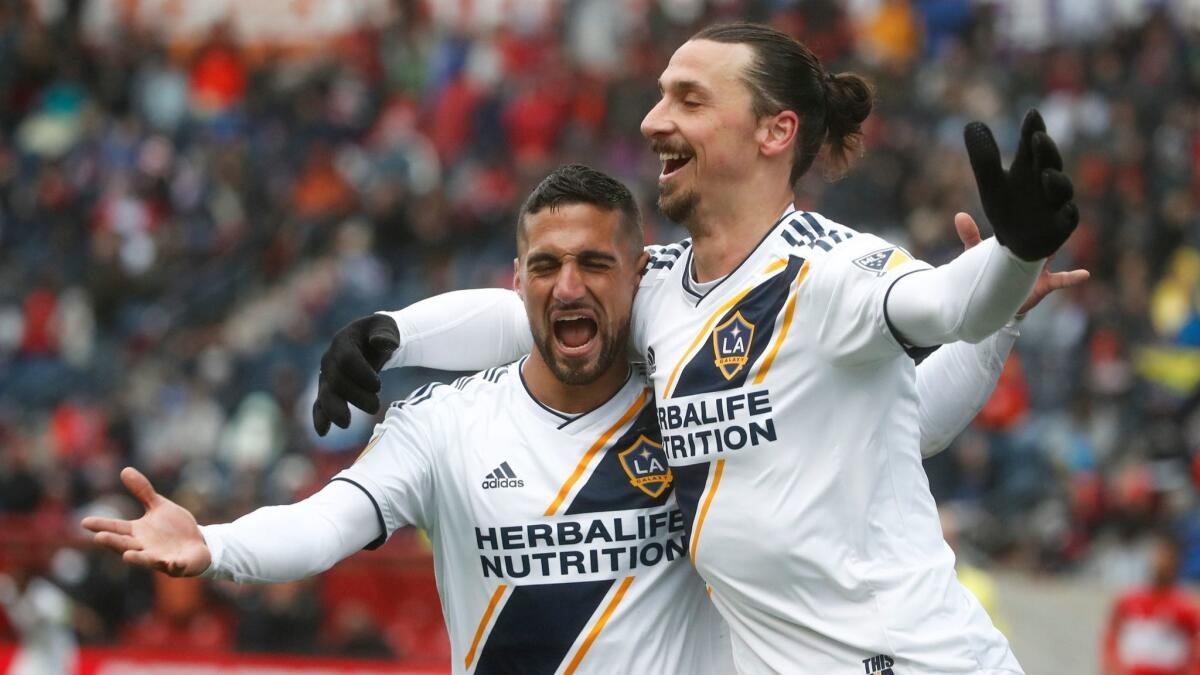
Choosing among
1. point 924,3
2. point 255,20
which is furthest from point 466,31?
point 924,3

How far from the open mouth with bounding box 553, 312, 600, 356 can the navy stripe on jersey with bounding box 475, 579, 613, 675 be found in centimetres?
65

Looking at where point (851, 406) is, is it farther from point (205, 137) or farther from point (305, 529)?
point (205, 137)

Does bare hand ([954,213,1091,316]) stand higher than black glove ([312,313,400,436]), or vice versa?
bare hand ([954,213,1091,316])

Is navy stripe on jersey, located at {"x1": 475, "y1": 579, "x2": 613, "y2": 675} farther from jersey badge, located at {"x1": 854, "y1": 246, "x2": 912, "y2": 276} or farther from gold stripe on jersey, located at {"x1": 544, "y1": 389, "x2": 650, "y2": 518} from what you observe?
jersey badge, located at {"x1": 854, "y1": 246, "x2": 912, "y2": 276}

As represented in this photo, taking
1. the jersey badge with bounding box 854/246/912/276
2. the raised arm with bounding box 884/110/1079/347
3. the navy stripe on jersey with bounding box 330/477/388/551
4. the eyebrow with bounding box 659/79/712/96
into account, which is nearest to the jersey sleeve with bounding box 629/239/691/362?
the eyebrow with bounding box 659/79/712/96

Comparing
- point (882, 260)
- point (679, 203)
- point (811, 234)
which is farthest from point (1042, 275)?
point (679, 203)

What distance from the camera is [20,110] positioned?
65.0 feet

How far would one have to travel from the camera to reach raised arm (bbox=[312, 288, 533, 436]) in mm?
5043

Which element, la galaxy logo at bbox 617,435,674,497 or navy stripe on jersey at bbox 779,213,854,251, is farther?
la galaxy logo at bbox 617,435,674,497

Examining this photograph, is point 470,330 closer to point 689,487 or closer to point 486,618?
point 486,618

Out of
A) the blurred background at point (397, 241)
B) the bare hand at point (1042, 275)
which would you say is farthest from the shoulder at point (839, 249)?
the blurred background at point (397, 241)

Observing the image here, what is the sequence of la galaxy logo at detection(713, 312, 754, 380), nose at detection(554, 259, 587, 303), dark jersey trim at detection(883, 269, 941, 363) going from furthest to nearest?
nose at detection(554, 259, 587, 303), la galaxy logo at detection(713, 312, 754, 380), dark jersey trim at detection(883, 269, 941, 363)

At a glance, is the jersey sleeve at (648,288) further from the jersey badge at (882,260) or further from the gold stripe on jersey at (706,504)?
the jersey badge at (882,260)

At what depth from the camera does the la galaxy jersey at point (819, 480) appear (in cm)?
442
